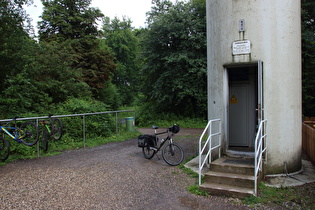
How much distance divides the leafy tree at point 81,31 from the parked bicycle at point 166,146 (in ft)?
43.1

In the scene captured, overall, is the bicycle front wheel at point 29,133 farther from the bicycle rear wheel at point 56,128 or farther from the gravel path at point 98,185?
the gravel path at point 98,185

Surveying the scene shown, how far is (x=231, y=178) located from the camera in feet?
15.3

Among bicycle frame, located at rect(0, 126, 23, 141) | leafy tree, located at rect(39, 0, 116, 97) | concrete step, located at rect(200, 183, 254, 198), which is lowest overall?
concrete step, located at rect(200, 183, 254, 198)

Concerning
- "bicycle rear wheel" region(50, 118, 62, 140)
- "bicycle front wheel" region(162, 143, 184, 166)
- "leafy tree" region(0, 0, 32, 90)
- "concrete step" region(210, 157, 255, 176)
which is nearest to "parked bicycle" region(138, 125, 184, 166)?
"bicycle front wheel" region(162, 143, 184, 166)

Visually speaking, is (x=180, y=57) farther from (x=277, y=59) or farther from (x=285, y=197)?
(x=285, y=197)

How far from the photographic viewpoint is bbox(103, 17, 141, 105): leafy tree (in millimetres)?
33906

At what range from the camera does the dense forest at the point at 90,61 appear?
9.74 metres

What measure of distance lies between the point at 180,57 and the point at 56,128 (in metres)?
9.91

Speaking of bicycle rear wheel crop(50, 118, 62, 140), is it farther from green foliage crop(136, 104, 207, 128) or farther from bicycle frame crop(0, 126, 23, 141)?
green foliage crop(136, 104, 207, 128)

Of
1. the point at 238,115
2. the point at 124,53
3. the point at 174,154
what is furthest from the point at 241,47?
the point at 124,53

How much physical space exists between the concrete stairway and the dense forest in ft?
21.7

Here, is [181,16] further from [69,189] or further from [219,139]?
[69,189]

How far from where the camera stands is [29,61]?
10164 mm

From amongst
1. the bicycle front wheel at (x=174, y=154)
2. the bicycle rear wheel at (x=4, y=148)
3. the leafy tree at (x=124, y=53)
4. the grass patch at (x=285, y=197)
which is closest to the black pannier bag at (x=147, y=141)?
the bicycle front wheel at (x=174, y=154)
